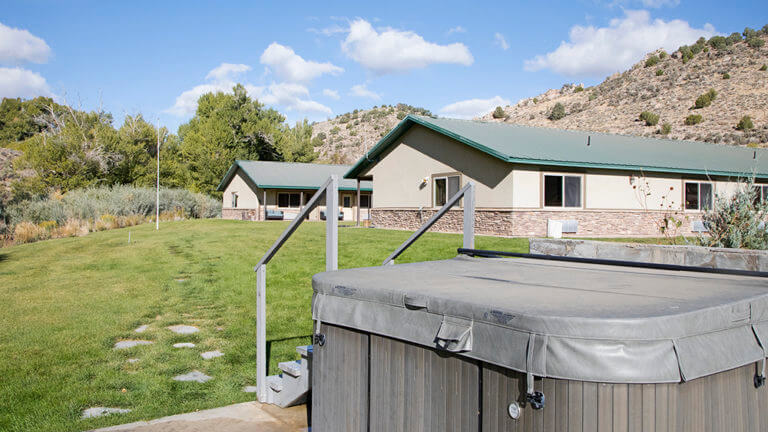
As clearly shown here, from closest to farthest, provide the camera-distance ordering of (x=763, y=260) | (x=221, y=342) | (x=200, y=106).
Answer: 1. (x=763, y=260)
2. (x=221, y=342)
3. (x=200, y=106)

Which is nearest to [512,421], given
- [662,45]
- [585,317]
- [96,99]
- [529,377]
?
[529,377]

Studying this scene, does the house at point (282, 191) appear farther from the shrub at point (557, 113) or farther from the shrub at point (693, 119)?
the shrub at point (557, 113)

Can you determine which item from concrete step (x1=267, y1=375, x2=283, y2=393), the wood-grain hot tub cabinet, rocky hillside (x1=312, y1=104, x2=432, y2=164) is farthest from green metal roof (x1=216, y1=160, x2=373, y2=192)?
the wood-grain hot tub cabinet

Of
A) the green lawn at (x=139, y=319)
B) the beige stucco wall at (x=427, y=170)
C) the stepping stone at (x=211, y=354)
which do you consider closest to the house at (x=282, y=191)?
the beige stucco wall at (x=427, y=170)

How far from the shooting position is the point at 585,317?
188 cm

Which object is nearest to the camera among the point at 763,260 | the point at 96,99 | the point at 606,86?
the point at 763,260

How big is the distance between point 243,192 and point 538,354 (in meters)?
35.4

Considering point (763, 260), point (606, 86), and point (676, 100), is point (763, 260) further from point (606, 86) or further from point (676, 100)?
point (606, 86)

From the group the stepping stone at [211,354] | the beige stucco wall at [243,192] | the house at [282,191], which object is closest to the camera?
the stepping stone at [211,354]

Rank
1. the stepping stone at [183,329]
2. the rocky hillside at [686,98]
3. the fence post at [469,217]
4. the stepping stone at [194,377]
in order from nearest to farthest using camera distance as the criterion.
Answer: the fence post at [469,217], the stepping stone at [194,377], the stepping stone at [183,329], the rocky hillside at [686,98]

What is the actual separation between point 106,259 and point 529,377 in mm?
12189

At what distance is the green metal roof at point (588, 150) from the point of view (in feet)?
56.9

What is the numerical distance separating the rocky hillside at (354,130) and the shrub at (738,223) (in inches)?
2126

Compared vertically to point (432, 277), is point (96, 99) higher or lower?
higher
